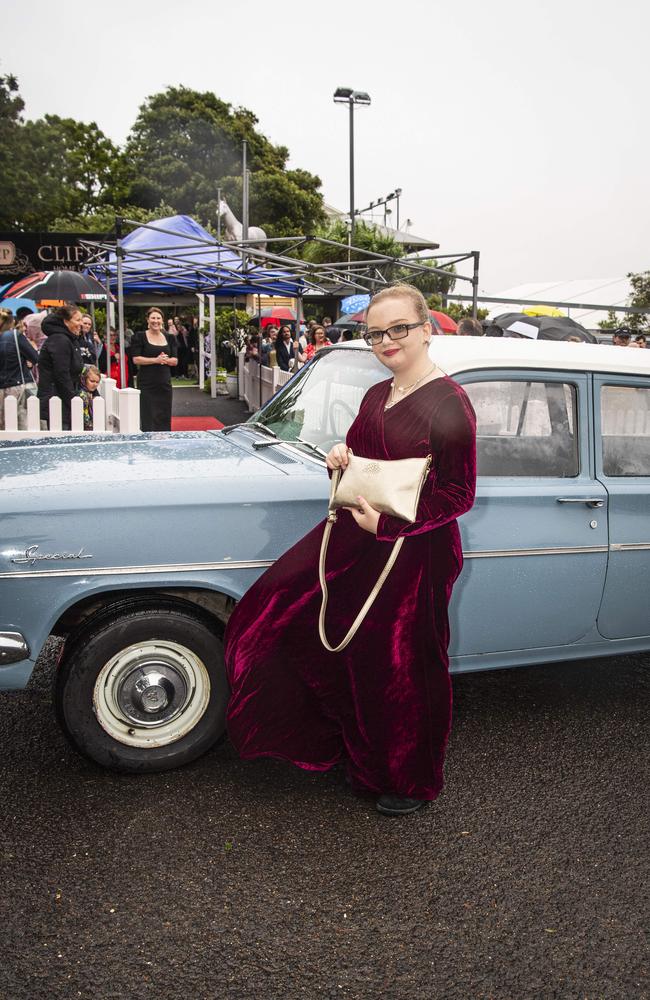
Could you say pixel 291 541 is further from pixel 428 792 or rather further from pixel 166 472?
pixel 428 792

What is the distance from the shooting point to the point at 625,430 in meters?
3.87

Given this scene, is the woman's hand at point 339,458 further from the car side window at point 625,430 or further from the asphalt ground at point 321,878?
the car side window at point 625,430

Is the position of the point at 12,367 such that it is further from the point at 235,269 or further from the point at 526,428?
the point at 526,428

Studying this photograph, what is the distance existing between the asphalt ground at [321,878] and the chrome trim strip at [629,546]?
88 cm

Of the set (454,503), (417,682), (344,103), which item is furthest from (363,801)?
(344,103)

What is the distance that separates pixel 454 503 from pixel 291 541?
79 centimetres

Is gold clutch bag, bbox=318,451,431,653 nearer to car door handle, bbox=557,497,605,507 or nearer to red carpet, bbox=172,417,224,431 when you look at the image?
car door handle, bbox=557,497,605,507

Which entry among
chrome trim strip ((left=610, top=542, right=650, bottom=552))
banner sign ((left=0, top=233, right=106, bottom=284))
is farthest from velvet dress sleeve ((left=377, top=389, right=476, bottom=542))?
banner sign ((left=0, top=233, right=106, bottom=284))

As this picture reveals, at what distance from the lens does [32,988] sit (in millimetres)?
2207

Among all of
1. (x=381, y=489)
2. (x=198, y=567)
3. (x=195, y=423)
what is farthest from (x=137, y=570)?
(x=195, y=423)

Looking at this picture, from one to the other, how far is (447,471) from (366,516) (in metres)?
0.30

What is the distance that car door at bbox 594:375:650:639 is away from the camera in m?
3.69

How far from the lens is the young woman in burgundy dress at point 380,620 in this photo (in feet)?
8.94

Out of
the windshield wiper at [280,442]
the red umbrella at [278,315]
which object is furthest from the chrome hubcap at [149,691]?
the red umbrella at [278,315]
